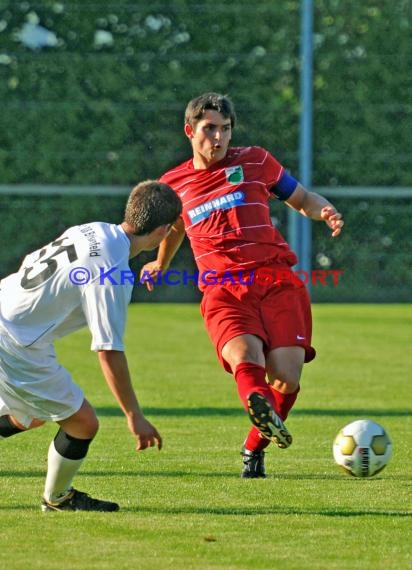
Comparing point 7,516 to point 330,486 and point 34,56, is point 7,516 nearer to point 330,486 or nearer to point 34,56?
point 330,486

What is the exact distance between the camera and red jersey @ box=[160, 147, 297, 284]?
6598 mm

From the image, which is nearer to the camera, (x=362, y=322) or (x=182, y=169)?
(x=182, y=169)

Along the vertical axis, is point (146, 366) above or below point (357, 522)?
below

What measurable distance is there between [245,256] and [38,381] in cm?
178

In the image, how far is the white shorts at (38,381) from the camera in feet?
16.9

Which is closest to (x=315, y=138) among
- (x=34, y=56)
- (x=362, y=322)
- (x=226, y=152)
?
(x=362, y=322)

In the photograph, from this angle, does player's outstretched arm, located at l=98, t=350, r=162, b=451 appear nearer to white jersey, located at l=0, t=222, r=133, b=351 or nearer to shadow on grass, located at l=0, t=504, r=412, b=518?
white jersey, located at l=0, t=222, r=133, b=351

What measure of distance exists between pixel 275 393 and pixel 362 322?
11.2m

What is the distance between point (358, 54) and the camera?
18938mm

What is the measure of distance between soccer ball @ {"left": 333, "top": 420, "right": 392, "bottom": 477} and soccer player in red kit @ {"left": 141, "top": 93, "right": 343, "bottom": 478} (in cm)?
43

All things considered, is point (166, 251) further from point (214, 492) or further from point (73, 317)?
point (73, 317)

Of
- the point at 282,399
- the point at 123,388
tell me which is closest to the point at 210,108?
the point at 282,399

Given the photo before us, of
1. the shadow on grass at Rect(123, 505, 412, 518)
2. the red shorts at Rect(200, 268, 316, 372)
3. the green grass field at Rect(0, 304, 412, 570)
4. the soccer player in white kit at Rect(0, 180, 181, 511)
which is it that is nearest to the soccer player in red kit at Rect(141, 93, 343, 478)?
the red shorts at Rect(200, 268, 316, 372)

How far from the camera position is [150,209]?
16.5 ft
